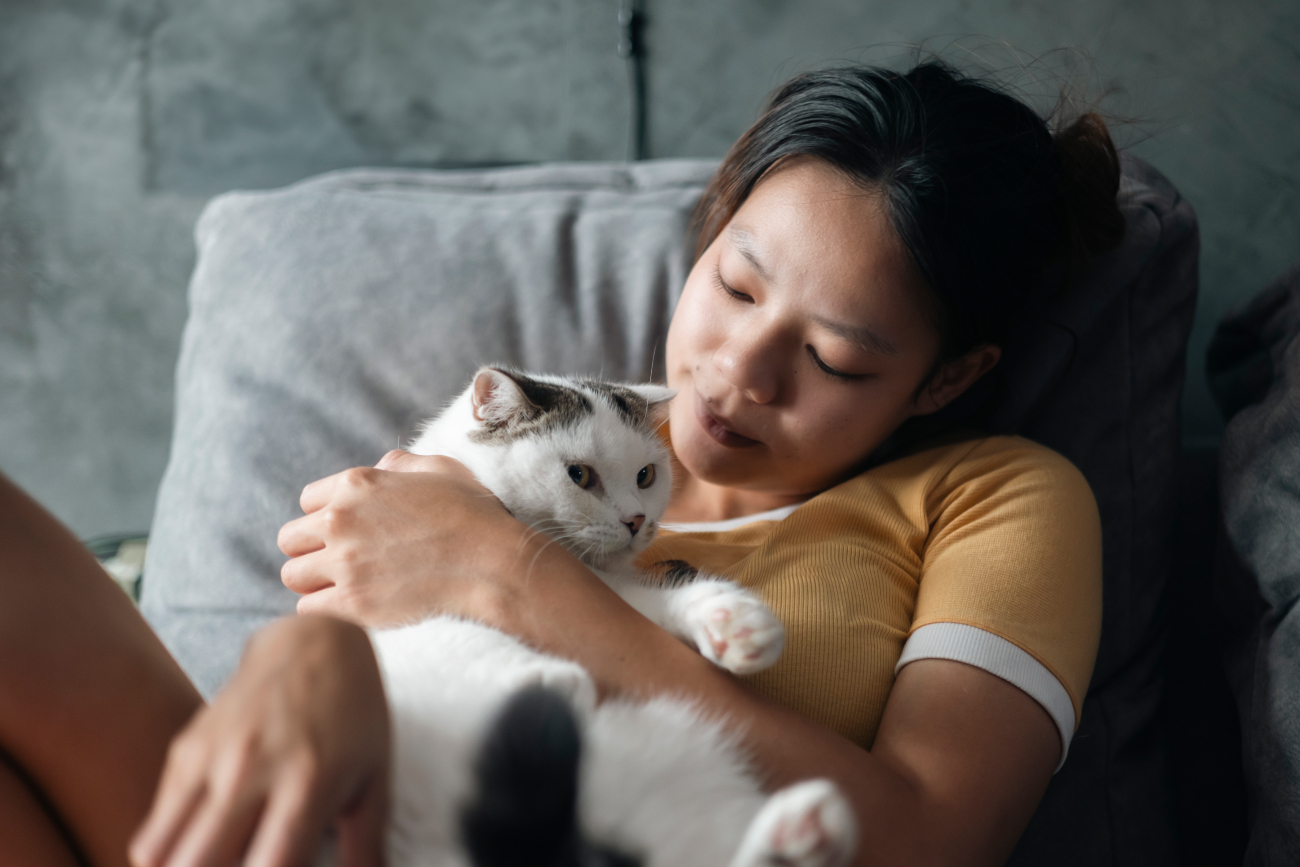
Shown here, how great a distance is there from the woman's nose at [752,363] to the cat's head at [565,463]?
0.14 metres

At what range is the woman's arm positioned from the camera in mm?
638

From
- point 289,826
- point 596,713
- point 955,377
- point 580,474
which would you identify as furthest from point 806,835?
point 955,377

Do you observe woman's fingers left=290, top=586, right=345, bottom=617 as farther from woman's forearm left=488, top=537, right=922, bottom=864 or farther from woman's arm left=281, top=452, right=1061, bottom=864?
woman's forearm left=488, top=537, right=922, bottom=864

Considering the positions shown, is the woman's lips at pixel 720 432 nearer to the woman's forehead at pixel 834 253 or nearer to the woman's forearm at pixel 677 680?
the woman's forehead at pixel 834 253

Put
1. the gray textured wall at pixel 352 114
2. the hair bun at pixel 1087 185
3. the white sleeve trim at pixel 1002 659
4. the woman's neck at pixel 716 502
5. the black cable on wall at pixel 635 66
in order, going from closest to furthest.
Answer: the white sleeve trim at pixel 1002 659 → the hair bun at pixel 1087 185 → the woman's neck at pixel 716 502 → the gray textured wall at pixel 352 114 → the black cable on wall at pixel 635 66

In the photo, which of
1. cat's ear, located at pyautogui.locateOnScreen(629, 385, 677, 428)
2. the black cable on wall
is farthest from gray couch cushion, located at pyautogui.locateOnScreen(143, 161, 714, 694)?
the black cable on wall

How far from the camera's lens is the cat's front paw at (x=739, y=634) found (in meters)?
0.61

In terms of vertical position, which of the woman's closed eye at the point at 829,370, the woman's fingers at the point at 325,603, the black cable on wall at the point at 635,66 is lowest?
the woman's fingers at the point at 325,603

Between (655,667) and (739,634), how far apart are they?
0.09 metres

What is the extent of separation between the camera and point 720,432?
3.03ft

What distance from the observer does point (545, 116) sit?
1.61 meters

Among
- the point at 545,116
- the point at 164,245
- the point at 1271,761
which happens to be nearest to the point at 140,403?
the point at 164,245

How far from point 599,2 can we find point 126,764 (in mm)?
1522

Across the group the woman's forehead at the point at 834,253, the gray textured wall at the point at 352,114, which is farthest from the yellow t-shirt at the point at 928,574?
the gray textured wall at the point at 352,114
